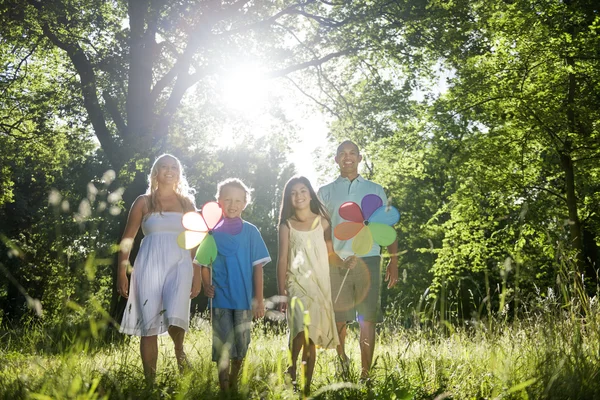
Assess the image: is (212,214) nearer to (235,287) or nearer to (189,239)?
(189,239)

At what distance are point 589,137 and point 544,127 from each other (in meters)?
0.88

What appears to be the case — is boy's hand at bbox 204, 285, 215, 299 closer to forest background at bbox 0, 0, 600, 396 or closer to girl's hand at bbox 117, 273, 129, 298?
girl's hand at bbox 117, 273, 129, 298

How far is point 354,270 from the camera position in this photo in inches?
205

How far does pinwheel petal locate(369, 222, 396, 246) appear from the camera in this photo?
4.95 meters

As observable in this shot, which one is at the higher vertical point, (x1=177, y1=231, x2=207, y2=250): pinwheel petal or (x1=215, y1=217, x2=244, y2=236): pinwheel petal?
(x1=215, y1=217, x2=244, y2=236): pinwheel petal

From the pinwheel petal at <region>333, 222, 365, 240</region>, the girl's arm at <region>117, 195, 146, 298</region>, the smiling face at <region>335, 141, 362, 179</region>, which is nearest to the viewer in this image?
the girl's arm at <region>117, 195, 146, 298</region>

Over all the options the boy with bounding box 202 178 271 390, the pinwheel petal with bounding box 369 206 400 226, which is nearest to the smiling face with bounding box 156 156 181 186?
the boy with bounding box 202 178 271 390

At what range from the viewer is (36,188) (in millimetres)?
26125

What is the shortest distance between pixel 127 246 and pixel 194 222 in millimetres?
560

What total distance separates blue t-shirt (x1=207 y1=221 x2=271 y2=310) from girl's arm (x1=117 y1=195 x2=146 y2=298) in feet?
2.33

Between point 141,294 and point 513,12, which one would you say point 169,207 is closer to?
point 141,294

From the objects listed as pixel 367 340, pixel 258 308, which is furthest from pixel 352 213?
pixel 258 308

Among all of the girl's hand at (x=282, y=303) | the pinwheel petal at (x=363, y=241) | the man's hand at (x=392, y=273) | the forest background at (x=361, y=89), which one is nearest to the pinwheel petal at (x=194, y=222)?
the girl's hand at (x=282, y=303)

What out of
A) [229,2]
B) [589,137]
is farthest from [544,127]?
[229,2]
